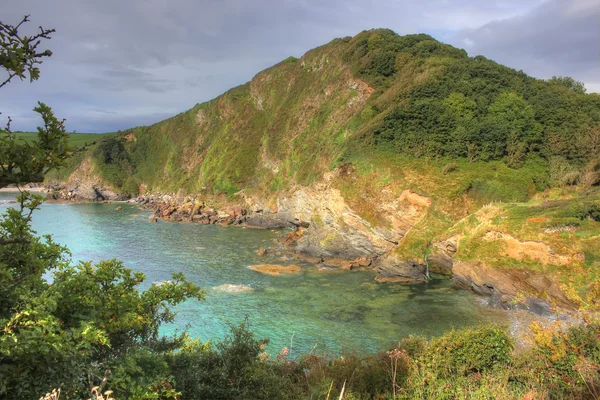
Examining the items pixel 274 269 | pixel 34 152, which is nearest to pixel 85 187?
pixel 274 269

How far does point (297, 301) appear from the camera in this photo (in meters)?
32.3

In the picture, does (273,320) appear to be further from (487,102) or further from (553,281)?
(487,102)

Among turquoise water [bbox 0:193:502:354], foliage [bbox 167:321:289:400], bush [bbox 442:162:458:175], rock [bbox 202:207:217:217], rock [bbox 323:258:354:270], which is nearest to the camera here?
foliage [bbox 167:321:289:400]

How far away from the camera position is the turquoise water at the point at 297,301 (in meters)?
25.9

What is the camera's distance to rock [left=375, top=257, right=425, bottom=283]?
36781 mm

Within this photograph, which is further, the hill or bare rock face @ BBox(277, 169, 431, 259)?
bare rock face @ BBox(277, 169, 431, 259)

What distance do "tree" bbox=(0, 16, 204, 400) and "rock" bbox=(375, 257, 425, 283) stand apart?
98.4 feet

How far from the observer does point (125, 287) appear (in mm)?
10133

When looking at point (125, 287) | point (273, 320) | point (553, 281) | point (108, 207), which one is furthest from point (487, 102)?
point (108, 207)

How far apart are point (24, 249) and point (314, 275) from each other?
32974 millimetres

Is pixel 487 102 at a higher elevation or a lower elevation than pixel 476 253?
higher

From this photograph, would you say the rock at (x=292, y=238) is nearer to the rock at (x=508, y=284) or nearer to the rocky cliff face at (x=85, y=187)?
the rock at (x=508, y=284)

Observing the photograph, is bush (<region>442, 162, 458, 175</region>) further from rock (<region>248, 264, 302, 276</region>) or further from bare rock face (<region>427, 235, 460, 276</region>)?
rock (<region>248, 264, 302, 276</region>)

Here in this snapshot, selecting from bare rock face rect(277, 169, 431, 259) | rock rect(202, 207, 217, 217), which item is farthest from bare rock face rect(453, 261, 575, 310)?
rock rect(202, 207, 217, 217)
